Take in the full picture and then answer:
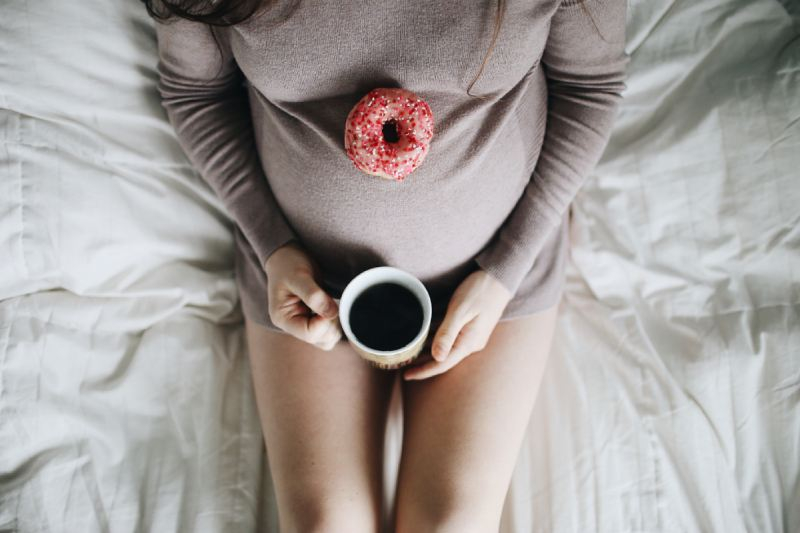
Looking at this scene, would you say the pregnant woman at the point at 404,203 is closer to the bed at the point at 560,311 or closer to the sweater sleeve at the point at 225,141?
the sweater sleeve at the point at 225,141

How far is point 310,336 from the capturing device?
0.83 metres

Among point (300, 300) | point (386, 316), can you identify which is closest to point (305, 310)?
point (300, 300)

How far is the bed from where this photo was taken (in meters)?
0.91

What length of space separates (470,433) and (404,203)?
355 millimetres

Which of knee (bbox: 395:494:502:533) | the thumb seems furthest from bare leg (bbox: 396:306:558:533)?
the thumb

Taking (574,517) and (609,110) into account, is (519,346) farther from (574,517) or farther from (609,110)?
(609,110)

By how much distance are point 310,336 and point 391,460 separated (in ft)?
0.96

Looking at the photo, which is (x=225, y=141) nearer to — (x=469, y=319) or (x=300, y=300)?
(x=300, y=300)

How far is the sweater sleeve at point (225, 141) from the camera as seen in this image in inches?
35.5

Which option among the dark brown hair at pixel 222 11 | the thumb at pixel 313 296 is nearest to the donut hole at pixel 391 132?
the dark brown hair at pixel 222 11

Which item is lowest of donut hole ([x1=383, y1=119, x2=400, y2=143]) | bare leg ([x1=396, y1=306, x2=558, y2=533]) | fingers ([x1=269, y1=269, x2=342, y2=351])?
bare leg ([x1=396, y1=306, x2=558, y2=533])

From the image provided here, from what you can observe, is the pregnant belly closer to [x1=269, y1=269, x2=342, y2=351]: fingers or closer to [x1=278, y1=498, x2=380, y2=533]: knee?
[x1=269, y1=269, x2=342, y2=351]: fingers

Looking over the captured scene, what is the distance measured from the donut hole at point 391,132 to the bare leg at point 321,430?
1.14ft

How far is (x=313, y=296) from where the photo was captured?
80 cm
